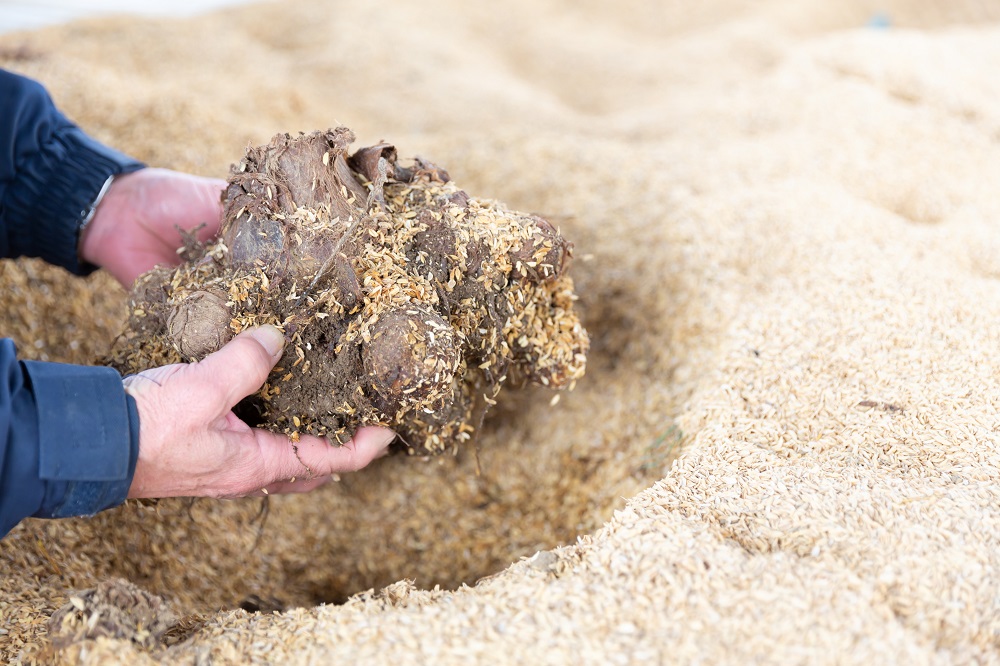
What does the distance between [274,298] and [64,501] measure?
2.05 ft

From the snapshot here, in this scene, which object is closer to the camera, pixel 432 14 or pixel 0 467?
pixel 0 467

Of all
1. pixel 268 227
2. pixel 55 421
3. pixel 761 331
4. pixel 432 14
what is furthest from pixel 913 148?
pixel 432 14

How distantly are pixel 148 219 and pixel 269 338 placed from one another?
95cm

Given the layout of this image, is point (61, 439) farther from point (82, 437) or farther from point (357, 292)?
point (357, 292)

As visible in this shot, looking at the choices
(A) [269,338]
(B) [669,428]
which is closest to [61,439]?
(A) [269,338]

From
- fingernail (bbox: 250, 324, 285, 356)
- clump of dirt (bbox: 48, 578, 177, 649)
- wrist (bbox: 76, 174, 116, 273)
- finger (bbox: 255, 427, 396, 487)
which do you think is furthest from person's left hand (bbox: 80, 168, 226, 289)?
clump of dirt (bbox: 48, 578, 177, 649)

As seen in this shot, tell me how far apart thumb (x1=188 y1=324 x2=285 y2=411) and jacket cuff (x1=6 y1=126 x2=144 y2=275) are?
1.04 metres

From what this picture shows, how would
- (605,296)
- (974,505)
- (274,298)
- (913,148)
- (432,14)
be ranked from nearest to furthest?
(974,505), (274,298), (605,296), (913,148), (432,14)

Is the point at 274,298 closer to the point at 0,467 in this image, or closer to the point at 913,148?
the point at 0,467

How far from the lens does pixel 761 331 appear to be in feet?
7.23

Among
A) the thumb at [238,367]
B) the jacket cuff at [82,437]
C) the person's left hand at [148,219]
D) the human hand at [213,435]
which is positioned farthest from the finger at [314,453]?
the person's left hand at [148,219]

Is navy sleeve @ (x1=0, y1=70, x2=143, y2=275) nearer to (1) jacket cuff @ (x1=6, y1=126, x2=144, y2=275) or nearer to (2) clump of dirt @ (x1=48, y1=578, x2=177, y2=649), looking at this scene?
(1) jacket cuff @ (x1=6, y1=126, x2=144, y2=275)

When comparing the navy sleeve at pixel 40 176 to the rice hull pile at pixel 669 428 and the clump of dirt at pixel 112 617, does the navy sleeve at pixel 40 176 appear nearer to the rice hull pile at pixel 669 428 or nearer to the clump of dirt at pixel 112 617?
the rice hull pile at pixel 669 428

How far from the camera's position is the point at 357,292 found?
5.78ft
